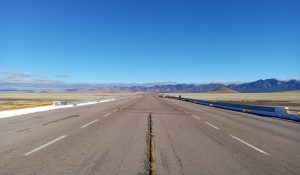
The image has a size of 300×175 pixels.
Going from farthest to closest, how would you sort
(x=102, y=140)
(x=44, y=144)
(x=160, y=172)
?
1. (x=102, y=140)
2. (x=44, y=144)
3. (x=160, y=172)

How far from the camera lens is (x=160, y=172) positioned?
6859 millimetres

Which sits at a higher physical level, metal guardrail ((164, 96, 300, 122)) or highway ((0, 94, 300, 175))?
metal guardrail ((164, 96, 300, 122))

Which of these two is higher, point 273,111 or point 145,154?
point 273,111

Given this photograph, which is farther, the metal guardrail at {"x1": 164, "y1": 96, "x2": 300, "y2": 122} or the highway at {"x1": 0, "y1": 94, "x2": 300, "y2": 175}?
the metal guardrail at {"x1": 164, "y1": 96, "x2": 300, "y2": 122}

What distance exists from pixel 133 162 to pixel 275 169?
307 centimetres

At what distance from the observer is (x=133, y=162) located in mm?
7816

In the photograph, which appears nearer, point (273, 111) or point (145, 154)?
point (145, 154)

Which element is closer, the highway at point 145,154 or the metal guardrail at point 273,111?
the highway at point 145,154

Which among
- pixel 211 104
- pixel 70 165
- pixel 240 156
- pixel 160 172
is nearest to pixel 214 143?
pixel 240 156

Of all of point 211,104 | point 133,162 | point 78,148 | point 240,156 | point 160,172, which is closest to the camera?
point 160,172

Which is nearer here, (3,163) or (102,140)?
(3,163)

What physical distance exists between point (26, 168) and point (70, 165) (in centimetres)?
89

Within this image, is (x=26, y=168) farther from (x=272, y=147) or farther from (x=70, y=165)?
(x=272, y=147)

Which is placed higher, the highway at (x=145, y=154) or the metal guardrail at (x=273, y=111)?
the metal guardrail at (x=273, y=111)
